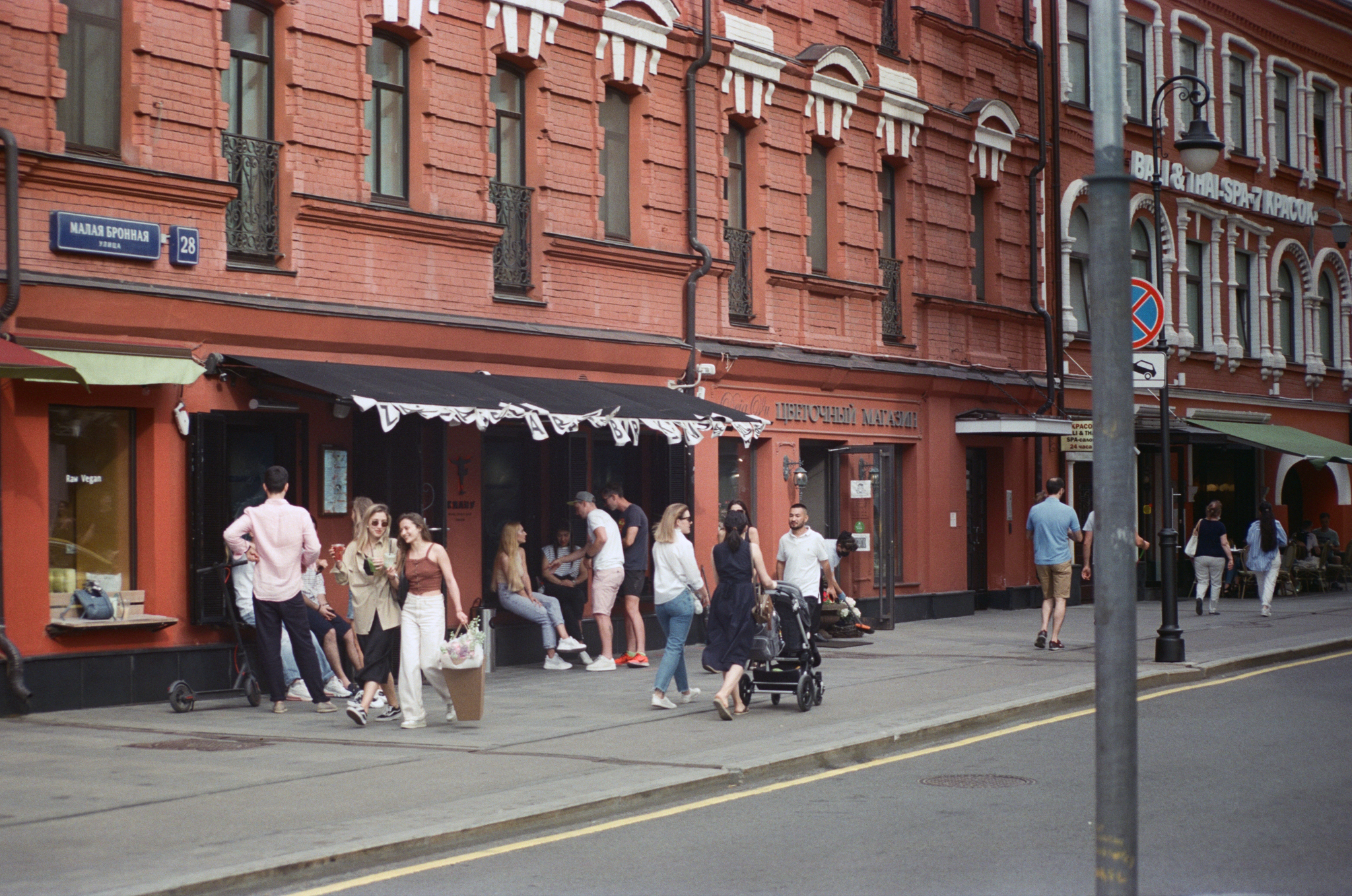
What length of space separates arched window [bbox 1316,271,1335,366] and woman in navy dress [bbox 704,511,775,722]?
27.7 m

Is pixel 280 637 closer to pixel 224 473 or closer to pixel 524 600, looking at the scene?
pixel 224 473

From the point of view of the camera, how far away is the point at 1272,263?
34906 millimetres

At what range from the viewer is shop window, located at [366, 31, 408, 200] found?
1684 centimetres

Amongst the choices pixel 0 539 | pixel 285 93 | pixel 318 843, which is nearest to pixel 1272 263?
pixel 285 93

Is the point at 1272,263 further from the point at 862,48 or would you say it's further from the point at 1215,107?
the point at 862,48

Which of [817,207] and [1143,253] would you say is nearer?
[817,207]

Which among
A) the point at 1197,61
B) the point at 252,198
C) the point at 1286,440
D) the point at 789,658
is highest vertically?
the point at 1197,61

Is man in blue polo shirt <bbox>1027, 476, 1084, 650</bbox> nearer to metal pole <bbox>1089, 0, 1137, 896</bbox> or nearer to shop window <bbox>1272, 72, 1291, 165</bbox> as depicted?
metal pole <bbox>1089, 0, 1137, 896</bbox>

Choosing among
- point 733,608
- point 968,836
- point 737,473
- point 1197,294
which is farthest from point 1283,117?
point 968,836

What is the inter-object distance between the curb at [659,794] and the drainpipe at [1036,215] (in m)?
11.4

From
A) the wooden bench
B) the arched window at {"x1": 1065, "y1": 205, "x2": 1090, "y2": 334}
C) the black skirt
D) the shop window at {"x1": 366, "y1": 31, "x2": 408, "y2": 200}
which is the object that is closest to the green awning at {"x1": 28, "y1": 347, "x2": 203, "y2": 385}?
the wooden bench

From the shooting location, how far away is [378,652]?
12.8m

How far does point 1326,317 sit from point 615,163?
23.5 m

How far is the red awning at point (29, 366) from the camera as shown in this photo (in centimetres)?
1240
